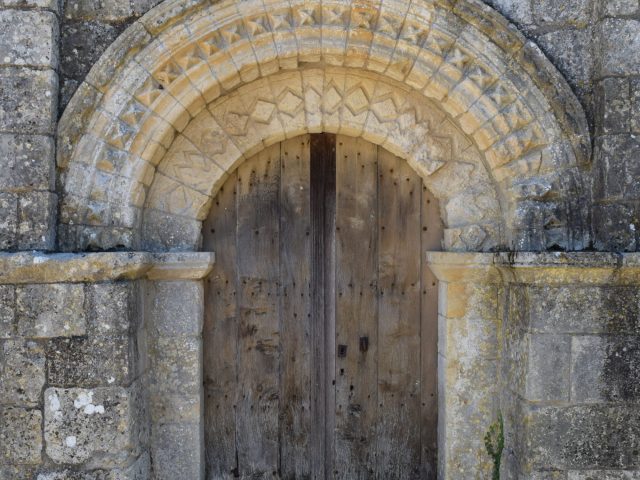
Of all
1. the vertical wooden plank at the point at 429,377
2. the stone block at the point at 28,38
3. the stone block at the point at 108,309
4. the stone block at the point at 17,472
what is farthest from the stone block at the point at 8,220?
the vertical wooden plank at the point at 429,377

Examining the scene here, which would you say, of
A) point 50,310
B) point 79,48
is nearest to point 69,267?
point 50,310

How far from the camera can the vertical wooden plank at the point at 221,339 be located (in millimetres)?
3340

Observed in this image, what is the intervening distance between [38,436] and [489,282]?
7.62ft

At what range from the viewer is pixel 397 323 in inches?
133

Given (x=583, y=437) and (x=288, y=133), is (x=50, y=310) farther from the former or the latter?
(x=583, y=437)

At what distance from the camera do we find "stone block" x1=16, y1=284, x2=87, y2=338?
107 inches

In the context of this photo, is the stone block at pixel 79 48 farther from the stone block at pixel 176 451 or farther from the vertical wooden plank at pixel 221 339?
the stone block at pixel 176 451

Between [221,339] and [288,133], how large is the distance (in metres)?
1.20

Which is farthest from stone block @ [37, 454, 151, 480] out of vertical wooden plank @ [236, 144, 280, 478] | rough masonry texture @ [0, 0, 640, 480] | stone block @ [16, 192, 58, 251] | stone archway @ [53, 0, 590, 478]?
stone block @ [16, 192, 58, 251]

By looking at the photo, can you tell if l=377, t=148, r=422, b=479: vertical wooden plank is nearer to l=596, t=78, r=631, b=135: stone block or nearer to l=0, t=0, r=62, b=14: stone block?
l=596, t=78, r=631, b=135: stone block

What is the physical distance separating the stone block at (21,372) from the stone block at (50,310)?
0.23 ft

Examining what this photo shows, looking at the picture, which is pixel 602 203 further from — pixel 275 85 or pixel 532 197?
pixel 275 85

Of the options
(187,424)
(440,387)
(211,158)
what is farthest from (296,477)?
(211,158)

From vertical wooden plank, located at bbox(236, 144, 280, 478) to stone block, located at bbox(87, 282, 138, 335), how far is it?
74 cm
